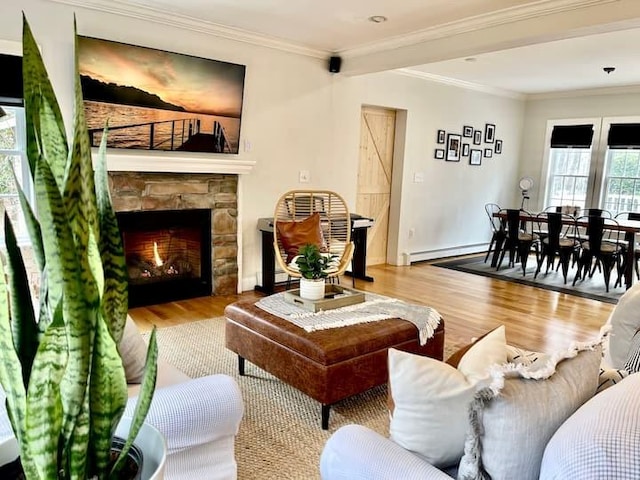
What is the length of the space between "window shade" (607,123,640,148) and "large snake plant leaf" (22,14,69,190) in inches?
299

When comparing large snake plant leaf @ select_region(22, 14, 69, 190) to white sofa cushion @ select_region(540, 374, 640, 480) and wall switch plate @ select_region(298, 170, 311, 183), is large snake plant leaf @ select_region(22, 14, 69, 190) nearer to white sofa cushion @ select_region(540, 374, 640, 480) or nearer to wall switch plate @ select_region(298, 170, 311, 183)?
white sofa cushion @ select_region(540, 374, 640, 480)

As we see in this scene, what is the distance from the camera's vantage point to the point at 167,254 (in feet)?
14.7

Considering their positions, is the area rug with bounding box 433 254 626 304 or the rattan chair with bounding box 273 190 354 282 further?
the area rug with bounding box 433 254 626 304

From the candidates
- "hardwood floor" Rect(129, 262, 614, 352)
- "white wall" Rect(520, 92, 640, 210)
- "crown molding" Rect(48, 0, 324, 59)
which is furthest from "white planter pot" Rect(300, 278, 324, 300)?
"white wall" Rect(520, 92, 640, 210)

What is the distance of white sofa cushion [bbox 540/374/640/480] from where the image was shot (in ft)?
2.62

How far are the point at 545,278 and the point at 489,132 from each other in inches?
99.6

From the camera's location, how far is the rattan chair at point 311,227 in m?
4.13

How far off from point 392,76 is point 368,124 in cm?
Result: 62

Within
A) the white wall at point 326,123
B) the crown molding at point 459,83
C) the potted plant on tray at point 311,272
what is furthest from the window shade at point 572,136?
the potted plant on tray at point 311,272

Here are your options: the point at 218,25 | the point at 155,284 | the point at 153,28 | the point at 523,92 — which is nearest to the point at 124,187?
the point at 155,284

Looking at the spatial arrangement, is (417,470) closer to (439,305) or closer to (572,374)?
(572,374)

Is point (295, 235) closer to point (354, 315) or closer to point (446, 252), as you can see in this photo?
point (354, 315)

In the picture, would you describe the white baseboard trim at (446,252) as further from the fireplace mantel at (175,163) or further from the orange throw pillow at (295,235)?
the fireplace mantel at (175,163)

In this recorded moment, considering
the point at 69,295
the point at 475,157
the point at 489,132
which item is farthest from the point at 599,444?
the point at 489,132
